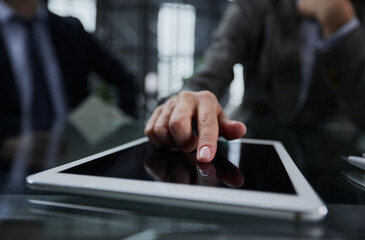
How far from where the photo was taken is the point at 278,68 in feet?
3.21

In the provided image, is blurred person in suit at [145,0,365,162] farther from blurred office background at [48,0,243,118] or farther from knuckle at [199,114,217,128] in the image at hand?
blurred office background at [48,0,243,118]

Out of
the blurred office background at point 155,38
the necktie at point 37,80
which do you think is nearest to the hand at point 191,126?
the necktie at point 37,80

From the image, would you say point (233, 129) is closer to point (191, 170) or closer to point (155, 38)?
point (191, 170)

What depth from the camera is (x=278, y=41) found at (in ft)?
3.14

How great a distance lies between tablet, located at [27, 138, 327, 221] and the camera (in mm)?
183

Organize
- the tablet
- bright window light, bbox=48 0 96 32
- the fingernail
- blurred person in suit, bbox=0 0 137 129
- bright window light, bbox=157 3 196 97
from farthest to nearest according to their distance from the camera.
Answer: bright window light, bbox=157 3 196 97, bright window light, bbox=48 0 96 32, blurred person in suit, bbox=0 0 137 129, the fingernail, the tablet

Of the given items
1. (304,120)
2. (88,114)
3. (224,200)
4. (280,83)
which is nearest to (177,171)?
(224,200)

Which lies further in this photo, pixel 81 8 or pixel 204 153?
pixel 81 8

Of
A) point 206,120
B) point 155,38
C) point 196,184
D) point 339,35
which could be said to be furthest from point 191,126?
point 155,38

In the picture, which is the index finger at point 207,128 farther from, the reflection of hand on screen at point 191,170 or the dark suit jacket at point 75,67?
the dark suit jacket at point 75,67

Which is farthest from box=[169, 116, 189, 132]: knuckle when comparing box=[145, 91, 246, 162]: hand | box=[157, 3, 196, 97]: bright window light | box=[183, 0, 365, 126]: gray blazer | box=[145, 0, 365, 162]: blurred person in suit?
box=[157, 3, 196, 97]: bright window light

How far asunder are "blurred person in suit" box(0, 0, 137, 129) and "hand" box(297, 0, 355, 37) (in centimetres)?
122

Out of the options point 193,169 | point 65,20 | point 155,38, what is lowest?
point 193,169

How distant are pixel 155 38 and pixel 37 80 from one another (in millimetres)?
5151
